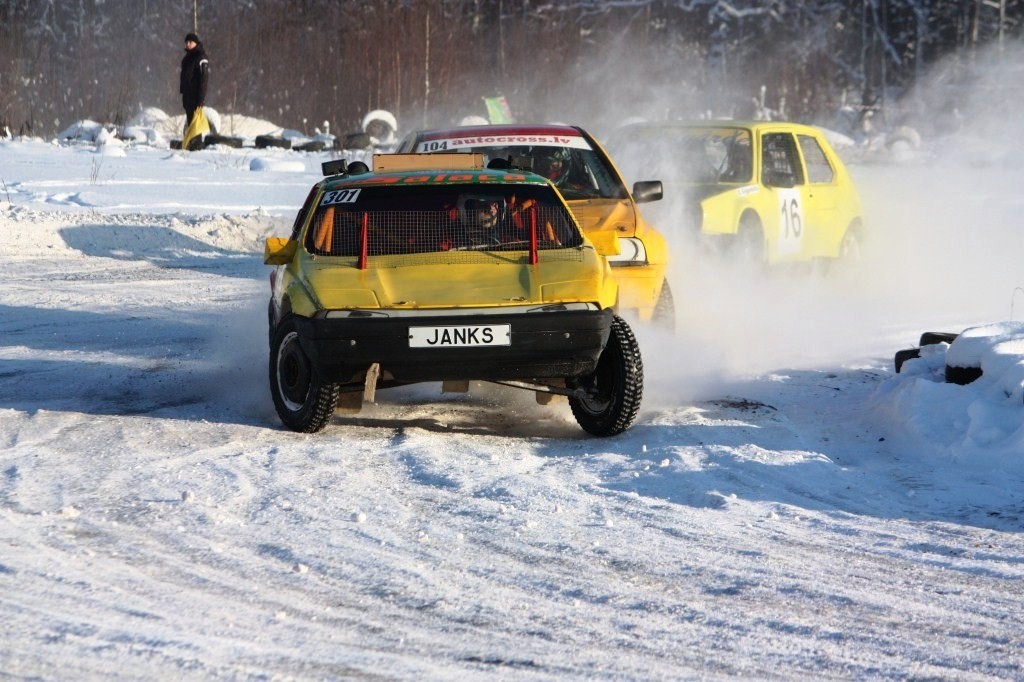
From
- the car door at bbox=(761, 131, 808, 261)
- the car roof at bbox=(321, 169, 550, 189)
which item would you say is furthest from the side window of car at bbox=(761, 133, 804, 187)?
the car roof at bbox=(321, 169, 550, 189)

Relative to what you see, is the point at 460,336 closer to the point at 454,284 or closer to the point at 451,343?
the point at 451,343

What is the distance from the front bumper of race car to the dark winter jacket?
19334 mm

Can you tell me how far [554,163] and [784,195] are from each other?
363cm

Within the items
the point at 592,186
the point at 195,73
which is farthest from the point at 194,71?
the point at 592,186

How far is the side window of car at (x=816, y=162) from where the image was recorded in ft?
49.7

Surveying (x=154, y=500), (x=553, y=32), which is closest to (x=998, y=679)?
(x=154, y=500)

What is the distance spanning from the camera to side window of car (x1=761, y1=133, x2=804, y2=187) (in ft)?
46.4

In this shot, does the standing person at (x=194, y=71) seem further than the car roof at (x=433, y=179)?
Yes

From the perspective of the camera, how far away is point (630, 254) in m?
10.1

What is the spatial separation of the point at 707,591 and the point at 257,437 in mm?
3136

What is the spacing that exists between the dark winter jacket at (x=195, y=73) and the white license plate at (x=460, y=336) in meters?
19.4

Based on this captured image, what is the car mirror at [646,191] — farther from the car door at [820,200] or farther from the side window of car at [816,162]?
the side window of car at [816,162]

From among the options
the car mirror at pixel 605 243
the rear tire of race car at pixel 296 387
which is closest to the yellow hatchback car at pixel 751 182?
the car mirror at pixel 605 243

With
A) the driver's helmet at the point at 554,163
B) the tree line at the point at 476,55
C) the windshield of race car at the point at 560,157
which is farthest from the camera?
the tree line at the point at 476,55
